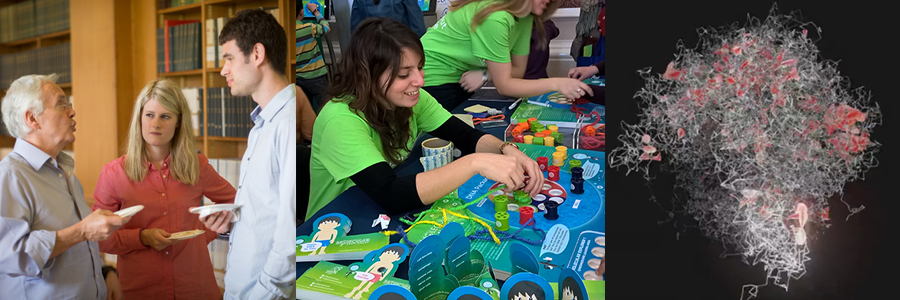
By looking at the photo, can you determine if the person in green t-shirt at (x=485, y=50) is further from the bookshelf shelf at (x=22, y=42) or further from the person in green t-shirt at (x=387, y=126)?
the bookshelf shelf at (x=22, y=42)

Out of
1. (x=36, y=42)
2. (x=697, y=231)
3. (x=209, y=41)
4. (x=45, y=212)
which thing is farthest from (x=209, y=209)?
(x=697, y=231)

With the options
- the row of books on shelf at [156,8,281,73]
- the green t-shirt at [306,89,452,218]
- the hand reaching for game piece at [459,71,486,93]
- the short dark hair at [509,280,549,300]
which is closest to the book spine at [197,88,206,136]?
the row of books on shelf at [156,8,281,73]

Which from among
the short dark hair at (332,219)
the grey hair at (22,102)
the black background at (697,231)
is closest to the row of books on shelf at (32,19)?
the grey hair at (22,102)

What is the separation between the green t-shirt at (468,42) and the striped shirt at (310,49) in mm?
367

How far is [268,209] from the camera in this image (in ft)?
6.09

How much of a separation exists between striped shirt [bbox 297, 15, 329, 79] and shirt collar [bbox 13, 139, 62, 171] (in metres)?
0.89

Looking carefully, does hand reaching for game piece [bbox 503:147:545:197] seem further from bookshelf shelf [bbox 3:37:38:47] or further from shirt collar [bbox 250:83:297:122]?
bookshelf shelf [bbox 3:37:38:47]

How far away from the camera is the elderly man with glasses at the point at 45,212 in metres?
1.70

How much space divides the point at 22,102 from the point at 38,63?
0.82 ft

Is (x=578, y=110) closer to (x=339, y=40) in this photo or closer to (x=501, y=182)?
(x=501, y=182)

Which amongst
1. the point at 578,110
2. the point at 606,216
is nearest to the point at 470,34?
the point at 578,110

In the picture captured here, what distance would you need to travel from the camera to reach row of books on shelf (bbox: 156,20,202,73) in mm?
1962

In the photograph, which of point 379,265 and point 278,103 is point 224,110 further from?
point 379,265

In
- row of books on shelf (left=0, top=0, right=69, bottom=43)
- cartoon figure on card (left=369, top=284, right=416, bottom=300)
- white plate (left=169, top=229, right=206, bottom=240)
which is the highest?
row of books on shelf (left=0, top=0, right=69, bottom=43)
